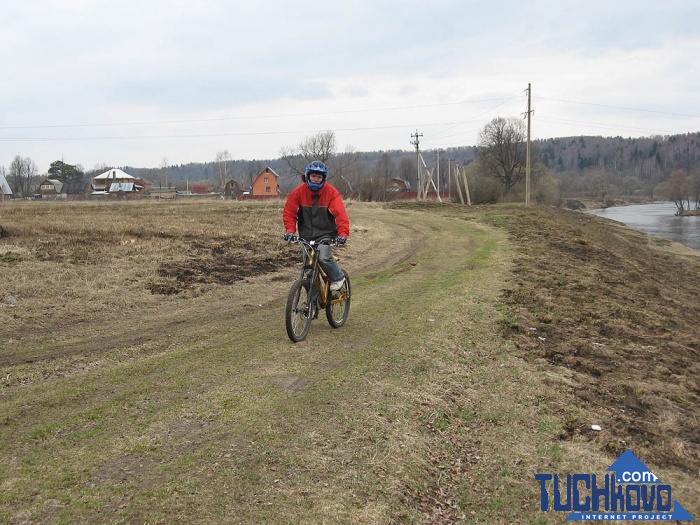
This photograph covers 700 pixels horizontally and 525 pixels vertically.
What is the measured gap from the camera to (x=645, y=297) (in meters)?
11.7

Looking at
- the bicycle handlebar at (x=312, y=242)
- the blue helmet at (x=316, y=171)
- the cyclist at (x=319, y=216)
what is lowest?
the bicycle handlebar at (x=312, y=242)

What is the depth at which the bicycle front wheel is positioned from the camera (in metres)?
6.40

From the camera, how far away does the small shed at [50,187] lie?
Result: 103562mm

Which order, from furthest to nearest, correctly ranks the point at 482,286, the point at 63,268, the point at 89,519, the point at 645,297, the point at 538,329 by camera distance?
the point at 645,297 → the point at 482,286 → the point at 63,268 → the point at 538,329 → the point at 89,519

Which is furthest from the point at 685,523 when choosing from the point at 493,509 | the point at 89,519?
the point at 89,519

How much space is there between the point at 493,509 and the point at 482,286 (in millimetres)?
7502

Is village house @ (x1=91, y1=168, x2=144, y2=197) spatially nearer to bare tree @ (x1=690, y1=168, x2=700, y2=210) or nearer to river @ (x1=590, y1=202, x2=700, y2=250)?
river @ (x1=590, y1=202, x2=700, y2=250)

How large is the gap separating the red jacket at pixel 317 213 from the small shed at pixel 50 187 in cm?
11133

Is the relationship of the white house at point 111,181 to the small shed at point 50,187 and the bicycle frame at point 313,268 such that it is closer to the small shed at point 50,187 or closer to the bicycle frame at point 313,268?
the small shed at point 50,187

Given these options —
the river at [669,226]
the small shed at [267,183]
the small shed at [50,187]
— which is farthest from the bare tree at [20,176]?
the river at [669,226]

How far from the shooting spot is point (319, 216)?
6844 mm

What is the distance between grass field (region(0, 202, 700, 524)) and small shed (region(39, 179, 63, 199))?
349 feet

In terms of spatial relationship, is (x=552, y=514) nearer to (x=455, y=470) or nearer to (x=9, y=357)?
(x=455, y=470)

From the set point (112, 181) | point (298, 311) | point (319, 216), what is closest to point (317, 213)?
point (319, 216)
